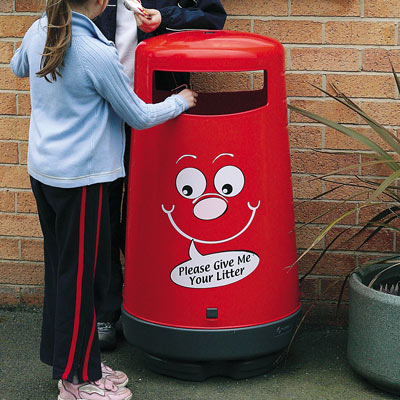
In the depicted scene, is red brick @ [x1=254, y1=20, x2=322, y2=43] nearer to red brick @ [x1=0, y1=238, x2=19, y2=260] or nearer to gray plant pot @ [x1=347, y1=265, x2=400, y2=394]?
gray plant pot @ [x1=347, y1=265, x2=400, y2=394]

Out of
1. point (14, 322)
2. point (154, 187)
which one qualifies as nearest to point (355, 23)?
point (154, 187)

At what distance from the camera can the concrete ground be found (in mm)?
2920

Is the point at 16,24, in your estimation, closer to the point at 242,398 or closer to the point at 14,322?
the point at 14,322

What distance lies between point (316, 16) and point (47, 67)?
4.45 feet

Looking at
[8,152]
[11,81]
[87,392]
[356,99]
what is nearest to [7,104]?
[11,81]

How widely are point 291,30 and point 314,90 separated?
0.27 meters

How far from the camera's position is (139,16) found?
269 cm

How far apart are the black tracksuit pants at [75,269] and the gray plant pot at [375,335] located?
3.05ft

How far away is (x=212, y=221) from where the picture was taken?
2.72 metres

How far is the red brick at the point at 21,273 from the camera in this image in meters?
3.70

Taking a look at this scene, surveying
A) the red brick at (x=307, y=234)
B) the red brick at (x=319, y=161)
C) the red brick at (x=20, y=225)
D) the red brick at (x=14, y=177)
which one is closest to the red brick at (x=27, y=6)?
the red brick at (x=14, y=177)

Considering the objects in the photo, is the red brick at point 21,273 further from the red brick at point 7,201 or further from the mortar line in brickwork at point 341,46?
the mortar line in brickwork at point 341,46

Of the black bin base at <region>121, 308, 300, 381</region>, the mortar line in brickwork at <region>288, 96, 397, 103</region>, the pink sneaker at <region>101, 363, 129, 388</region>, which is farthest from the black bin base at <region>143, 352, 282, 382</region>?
the mortar line in brickwork at <region>288, 96, 397, 103</region>

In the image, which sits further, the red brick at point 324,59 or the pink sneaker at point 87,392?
the red brick at point 324,59
